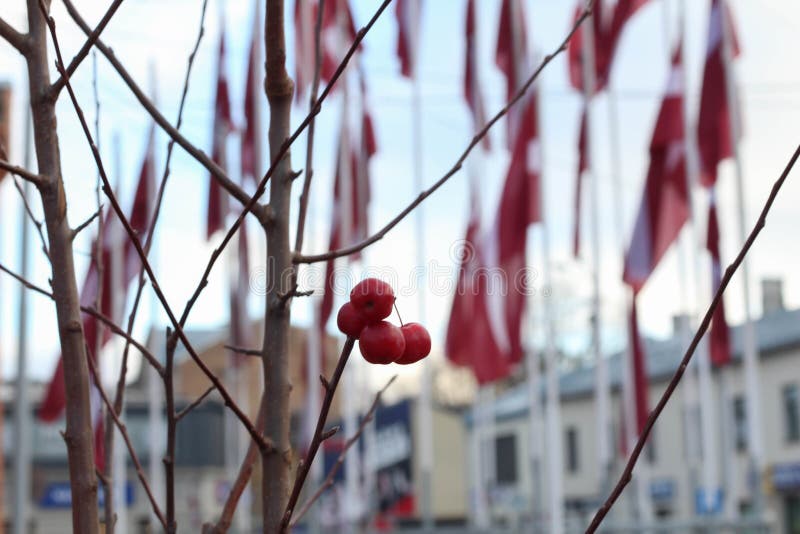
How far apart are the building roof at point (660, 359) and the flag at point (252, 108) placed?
43.1 feet

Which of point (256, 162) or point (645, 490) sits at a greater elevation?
point (256, 162)

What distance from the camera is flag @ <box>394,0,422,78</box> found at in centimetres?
1220

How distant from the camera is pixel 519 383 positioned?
48.2m

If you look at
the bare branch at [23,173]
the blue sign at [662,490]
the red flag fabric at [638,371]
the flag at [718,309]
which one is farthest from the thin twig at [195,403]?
the blue sign at [662,490]

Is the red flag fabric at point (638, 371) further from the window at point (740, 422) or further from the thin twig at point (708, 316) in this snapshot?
the window at point (740, 422)

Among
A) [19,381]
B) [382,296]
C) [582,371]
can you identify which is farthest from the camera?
[582,371]

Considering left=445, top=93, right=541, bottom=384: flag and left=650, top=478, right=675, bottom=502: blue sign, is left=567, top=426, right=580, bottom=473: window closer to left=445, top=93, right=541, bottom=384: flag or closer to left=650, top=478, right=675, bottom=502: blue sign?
left=650, top=478, right=675, bottom=502: blue sign

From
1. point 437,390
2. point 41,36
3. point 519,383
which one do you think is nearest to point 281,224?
point 41,36

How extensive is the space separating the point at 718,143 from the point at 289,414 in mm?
→ 9838

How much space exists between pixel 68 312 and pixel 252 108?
443 inches

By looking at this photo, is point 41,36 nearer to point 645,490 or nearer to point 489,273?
point 489,273

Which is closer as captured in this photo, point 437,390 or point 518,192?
point 518,192

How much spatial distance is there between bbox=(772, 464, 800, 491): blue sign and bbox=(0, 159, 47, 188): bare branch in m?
29.6

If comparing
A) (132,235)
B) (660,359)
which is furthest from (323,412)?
(660,359)
